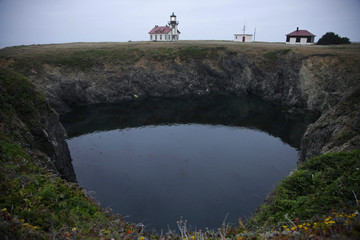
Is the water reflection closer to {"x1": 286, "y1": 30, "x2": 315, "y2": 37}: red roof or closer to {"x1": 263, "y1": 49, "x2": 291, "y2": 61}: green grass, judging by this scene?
{"x1": 263, "y1": 49, "x2": 291, "y2": 61}: green grass

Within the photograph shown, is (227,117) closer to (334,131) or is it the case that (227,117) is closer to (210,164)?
(210,164)

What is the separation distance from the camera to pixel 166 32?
339 ft

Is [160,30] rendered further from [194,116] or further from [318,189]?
[318,189]

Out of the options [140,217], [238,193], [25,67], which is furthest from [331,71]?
[25,67]

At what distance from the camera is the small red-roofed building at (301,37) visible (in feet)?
263

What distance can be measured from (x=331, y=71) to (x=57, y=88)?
6736 cm

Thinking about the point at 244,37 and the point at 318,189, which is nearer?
the point at 318,189

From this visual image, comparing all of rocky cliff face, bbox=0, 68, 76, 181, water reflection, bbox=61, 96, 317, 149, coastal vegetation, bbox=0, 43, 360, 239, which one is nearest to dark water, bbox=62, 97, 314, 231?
water reflection, bbox=61, 96, 317, 149

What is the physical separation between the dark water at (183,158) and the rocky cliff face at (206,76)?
694cm

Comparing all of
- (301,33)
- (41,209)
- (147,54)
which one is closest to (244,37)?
(301,33)

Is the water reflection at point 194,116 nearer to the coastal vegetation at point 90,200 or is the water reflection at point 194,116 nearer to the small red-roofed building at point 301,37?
the coastal vegetation at point 90,200

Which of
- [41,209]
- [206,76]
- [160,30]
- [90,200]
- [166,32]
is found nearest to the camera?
[41,209]

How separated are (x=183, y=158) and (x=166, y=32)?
8321 centimetres

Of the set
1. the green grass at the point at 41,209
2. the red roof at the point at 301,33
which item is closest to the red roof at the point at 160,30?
the red roof at the point at 301,33
